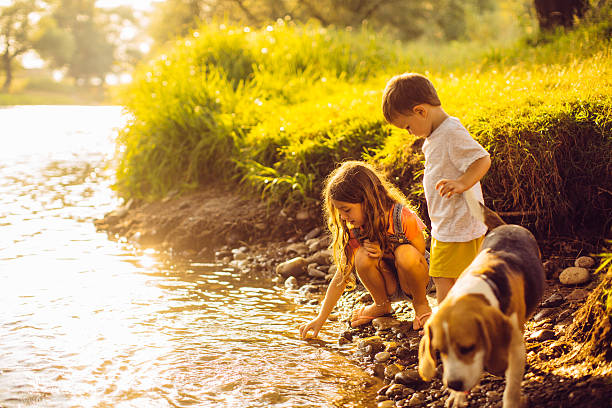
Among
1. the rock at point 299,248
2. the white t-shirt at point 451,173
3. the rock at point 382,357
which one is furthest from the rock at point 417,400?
the rock at point 299,248

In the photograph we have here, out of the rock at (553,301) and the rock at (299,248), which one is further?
the rock at (299,248)

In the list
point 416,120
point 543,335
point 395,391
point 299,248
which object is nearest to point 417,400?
point 395,391

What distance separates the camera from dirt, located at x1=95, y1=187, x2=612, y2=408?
2.72 metres

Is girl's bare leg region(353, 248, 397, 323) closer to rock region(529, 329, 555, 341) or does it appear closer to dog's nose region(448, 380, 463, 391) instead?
rock region(529, 329, 555, 341)

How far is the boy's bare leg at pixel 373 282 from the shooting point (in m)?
Result: 3.95

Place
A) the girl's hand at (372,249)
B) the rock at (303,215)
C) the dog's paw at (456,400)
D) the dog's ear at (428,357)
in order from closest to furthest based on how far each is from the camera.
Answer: the dog's ear at (428,357) → the dog's paw at (456,400) → the girl's hand at (372,249) → the rock at (303,215)

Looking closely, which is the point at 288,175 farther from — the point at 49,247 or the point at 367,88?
the point at 49,247

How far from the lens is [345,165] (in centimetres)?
390

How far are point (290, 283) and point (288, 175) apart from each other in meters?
1.42

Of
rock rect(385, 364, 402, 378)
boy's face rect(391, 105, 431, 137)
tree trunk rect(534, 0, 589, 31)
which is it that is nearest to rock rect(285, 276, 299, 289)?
rock rect(385, 364, 402, 378)

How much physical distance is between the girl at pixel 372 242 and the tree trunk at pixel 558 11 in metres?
6.41

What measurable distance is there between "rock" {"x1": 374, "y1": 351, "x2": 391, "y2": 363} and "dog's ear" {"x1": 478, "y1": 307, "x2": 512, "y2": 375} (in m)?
1.34

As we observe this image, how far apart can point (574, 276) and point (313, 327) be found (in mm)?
1765

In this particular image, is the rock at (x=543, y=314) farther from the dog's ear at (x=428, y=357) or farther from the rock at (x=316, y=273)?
the rock at (x=316, y=273)
